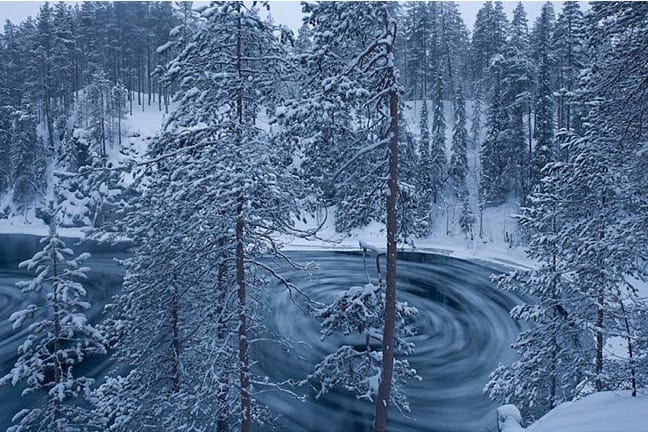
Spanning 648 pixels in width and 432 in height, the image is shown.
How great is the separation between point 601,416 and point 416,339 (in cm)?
1989

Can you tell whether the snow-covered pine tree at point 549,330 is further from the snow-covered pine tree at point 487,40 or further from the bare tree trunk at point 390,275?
the snow-covered pine tree at point 487,40

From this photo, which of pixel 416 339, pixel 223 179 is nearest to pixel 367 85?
pixel 223 179

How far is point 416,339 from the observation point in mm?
27000

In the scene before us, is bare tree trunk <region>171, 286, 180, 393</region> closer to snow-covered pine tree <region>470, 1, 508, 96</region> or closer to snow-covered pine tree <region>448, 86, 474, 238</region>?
snow-covered pine tree <region>448, 86, 474, 238</region>

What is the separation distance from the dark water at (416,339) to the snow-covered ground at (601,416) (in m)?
5.67

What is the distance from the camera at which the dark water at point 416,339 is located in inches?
739

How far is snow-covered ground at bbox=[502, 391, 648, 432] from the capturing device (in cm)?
694

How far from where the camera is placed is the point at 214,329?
9430 mm

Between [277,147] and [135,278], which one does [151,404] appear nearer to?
[135,278]

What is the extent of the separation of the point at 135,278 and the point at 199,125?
5.24 metres

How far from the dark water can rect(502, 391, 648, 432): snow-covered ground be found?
567 cm

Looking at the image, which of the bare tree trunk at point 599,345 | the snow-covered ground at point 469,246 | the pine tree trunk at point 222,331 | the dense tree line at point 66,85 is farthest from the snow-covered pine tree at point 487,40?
the pine tree trunk at point 222,331

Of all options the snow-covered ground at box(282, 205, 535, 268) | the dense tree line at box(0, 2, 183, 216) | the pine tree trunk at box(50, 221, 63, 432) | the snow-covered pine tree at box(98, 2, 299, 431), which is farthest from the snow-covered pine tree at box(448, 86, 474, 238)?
the pine tree trunk at box(50, 221, 63, 432)

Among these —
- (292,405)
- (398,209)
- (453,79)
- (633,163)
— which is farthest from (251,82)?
(453,79)
